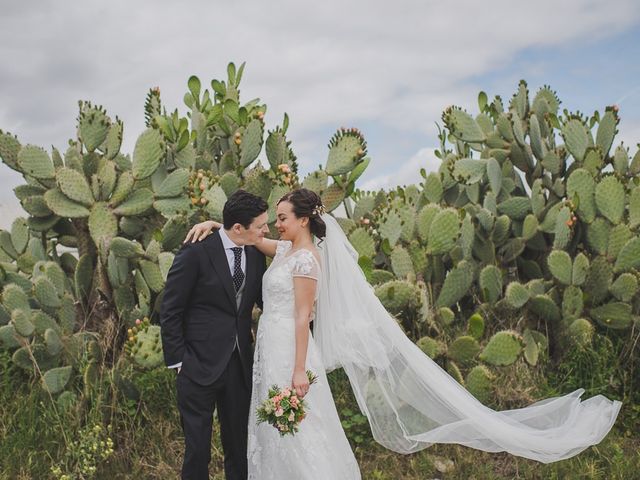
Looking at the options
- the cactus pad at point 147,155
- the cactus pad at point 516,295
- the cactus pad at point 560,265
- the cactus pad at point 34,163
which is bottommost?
the cactus pad at point 516,295

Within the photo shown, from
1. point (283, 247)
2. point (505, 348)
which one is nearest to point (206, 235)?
point (283, 247)

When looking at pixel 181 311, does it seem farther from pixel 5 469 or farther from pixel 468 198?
pixel 468 198

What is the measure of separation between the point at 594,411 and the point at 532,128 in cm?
335

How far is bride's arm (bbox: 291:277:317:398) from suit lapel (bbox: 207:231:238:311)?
331mm

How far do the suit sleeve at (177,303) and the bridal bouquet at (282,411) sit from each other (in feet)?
1.71

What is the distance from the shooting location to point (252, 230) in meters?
3.81

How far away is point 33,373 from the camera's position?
19.6 feet

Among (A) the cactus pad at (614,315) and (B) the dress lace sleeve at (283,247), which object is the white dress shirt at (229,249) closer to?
(B) the dress lace sleeve at (283,247)

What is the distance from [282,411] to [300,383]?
212 mm

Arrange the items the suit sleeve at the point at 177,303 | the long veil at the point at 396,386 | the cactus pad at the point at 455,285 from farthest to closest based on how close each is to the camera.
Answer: the cactus pad at the point at 455,285, the long veil at the point at 396,386, the suit sleeve at the point at 177,303

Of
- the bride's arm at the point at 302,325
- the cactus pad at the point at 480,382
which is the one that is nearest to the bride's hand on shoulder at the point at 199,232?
the bride's arm at the point at 302,325

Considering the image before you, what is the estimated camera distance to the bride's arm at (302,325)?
372 cm

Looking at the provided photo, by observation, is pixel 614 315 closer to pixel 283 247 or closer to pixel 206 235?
pixel 283 247

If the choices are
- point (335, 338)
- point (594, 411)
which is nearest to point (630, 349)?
point (594, 411)
